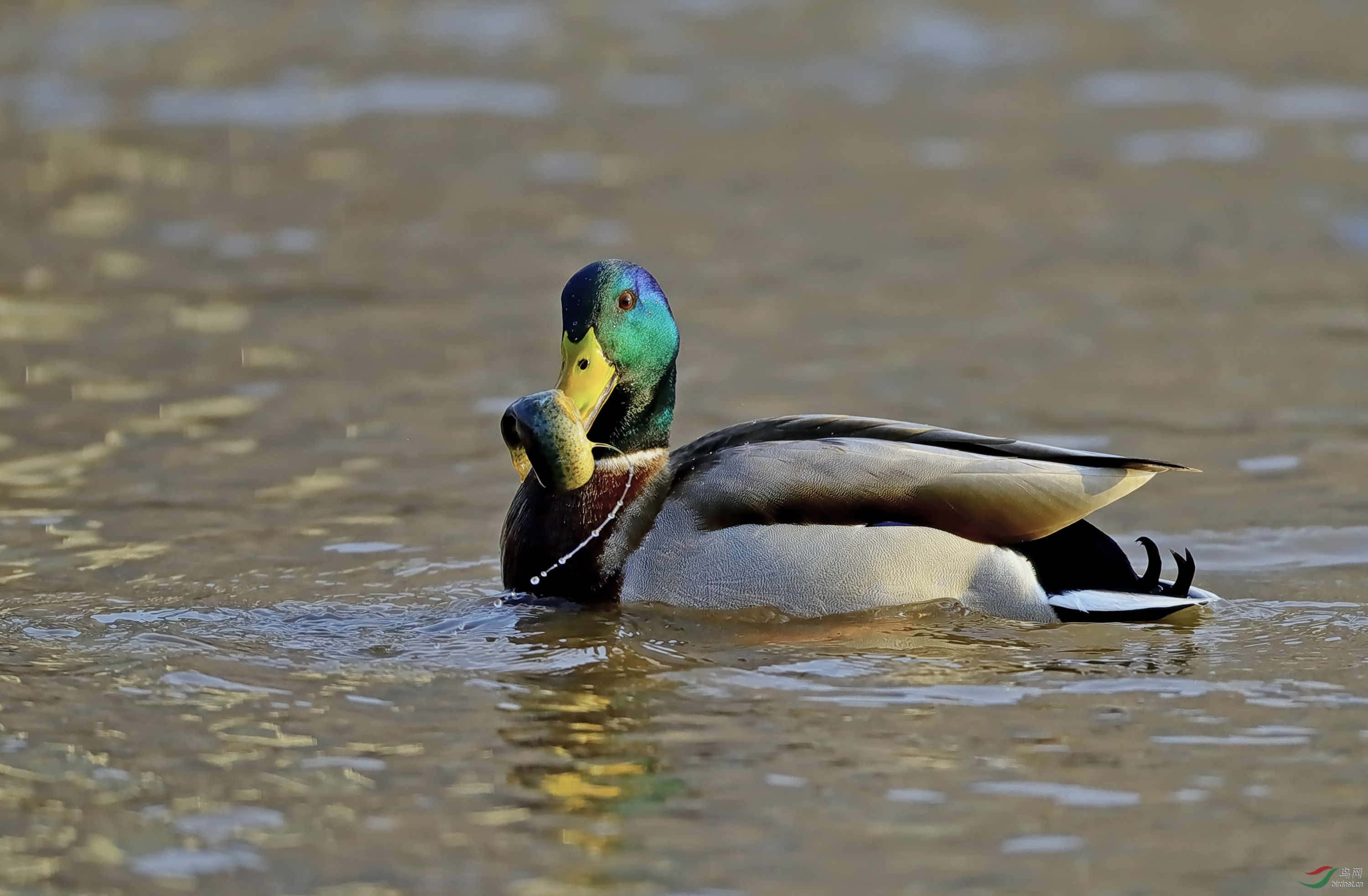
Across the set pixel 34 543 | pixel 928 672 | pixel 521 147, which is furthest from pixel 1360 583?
pixel 521 147

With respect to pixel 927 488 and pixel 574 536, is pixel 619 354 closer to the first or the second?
pixel 574 536

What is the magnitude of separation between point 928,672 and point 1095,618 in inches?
30.0

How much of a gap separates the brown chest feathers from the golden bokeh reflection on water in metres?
0.15

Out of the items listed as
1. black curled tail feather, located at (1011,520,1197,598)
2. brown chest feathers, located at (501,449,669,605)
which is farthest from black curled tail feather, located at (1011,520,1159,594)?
brown chest feathers, located at (501,449,669,605)

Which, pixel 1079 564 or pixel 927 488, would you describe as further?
pixel 1079 564

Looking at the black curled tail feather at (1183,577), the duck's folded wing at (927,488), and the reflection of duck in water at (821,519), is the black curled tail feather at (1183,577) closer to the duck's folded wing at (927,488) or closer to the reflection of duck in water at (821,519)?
the reflection of duck in water at (821,519)

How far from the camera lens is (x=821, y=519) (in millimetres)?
6539

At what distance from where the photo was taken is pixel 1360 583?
22.9 ft

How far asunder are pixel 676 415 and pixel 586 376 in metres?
2.53

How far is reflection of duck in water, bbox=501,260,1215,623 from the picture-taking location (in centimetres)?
653

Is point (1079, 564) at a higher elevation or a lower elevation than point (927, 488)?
lower

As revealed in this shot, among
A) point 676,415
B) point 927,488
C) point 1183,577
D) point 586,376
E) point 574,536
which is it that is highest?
point 586,376

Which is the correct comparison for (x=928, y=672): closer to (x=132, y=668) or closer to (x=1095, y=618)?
(x=1095, y=618)

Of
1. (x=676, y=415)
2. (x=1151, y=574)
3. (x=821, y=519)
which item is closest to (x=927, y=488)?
(x=821, y=519)
